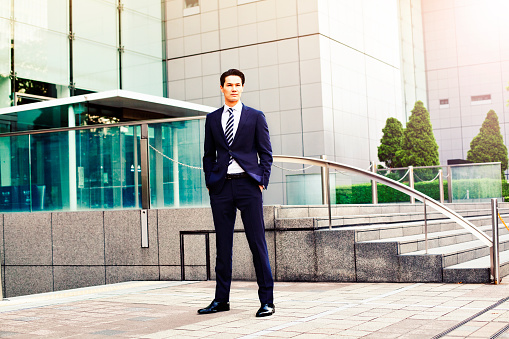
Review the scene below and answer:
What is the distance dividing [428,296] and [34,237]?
22.4 ft

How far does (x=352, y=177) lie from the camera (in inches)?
559

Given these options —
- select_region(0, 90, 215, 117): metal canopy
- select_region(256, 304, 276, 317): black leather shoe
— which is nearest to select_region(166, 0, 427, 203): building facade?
select_region(0, 90, 215, 117): metal canopy

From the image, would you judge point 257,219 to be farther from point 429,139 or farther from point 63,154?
point 429,139

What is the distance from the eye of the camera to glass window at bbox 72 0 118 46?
66.0 feet

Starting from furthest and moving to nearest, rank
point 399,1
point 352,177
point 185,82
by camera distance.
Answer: point 399,1
point 185,82
point 352,177

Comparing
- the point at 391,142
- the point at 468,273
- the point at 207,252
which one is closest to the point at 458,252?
the point at 468,273

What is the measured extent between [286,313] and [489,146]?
26.6 m

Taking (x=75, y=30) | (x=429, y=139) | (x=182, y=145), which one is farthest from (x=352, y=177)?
(x=429, y=139)

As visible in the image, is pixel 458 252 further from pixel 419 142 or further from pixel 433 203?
pixel 419 142

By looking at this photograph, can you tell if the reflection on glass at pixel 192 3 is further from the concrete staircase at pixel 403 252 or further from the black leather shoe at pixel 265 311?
the black leather shoe at pixel 265 311

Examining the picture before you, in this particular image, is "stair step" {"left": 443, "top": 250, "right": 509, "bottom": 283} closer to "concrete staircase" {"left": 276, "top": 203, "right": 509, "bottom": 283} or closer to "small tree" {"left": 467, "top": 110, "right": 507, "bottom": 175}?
"concrete staircase" {"left": 276, "top": 203, "right": 509, "bottom": 283}

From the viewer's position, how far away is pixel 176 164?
9469 mm

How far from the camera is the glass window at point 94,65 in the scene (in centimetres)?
1997

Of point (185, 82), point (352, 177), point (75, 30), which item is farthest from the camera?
point (185, 82)
